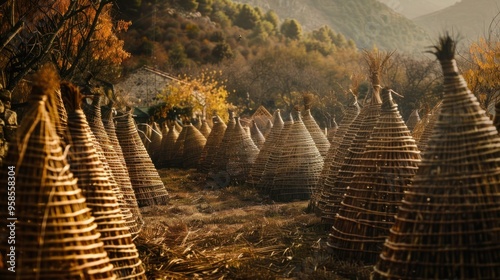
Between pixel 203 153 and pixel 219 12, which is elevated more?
pixel 219 12

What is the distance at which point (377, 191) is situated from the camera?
7027mm

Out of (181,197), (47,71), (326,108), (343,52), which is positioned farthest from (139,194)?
(343,52)

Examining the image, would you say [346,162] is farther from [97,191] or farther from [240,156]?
[240,156]

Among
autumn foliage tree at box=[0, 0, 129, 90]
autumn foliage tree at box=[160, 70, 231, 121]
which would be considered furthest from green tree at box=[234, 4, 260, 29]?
autumn foliage tree at box=[0, 0, 129, 90]

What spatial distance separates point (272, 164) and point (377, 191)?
703 cm

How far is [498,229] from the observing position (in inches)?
Answer: 183

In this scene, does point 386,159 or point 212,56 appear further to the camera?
point 212,56

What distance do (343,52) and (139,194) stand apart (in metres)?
55.6

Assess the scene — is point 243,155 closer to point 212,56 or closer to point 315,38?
point 212,56

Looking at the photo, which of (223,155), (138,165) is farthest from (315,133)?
(138,165)

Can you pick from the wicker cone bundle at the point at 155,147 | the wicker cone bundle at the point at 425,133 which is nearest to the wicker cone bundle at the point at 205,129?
the wicker cone bundle at the point at 155,147

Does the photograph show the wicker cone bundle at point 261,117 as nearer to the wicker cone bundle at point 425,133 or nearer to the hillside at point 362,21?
the wicker cone bundle at point 425,133

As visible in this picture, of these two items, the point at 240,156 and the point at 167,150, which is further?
the point at 167,150

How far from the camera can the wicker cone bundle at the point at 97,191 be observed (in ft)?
17.6
